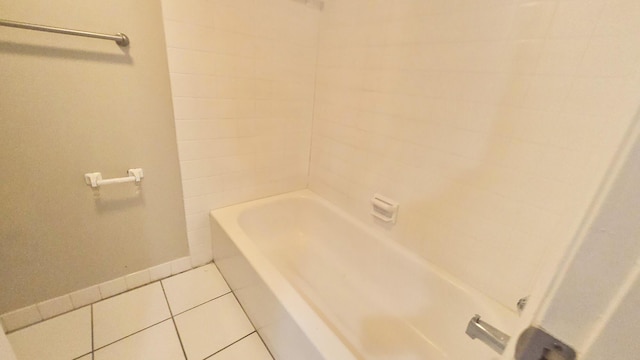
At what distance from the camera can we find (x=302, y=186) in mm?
1992

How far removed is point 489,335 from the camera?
0.44m

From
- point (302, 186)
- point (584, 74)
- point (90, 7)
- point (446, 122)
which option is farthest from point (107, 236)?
point (584, 74)

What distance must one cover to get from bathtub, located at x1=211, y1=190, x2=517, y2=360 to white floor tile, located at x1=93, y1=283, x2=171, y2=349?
360 millimetres

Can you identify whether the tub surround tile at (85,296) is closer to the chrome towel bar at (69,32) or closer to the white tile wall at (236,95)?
the white tile wall at (236,95)

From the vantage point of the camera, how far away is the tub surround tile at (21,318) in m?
1.14

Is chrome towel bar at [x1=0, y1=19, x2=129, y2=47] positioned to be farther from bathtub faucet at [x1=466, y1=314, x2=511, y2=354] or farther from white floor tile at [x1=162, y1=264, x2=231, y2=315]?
bathtub faucet at [x1=466, y1=314, x2=511, y2=354]

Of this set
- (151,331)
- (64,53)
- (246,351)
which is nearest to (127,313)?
(151,331)

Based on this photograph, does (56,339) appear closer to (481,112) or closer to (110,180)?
(110,180)

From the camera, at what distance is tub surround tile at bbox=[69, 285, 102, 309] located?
128 cm

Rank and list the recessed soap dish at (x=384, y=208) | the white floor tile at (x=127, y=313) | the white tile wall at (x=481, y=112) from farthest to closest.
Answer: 1. the recessed soap dish at (x=384, y=208)
2. the white floor tile at (x=127, y=313)
3. the white tile wall at (x=481, y=112)

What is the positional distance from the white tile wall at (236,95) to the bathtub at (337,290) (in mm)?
170

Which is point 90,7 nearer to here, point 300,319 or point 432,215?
point 300,319

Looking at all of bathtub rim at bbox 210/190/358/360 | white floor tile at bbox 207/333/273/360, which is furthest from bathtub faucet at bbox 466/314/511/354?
white floor tile at bbox 207/333/273/360

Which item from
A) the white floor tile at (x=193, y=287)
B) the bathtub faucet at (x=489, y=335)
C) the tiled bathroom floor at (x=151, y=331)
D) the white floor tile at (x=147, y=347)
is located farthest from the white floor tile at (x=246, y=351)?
the bathtub faucet at (x=489, y=335)
